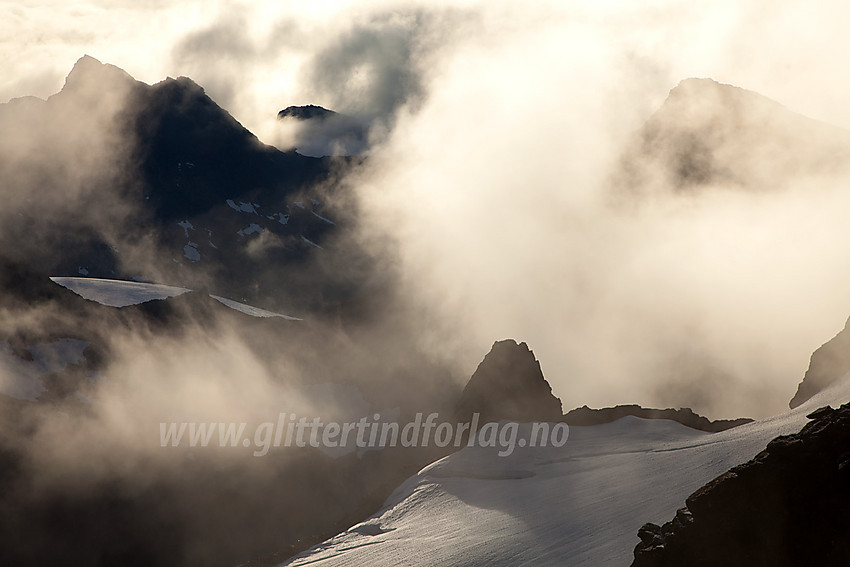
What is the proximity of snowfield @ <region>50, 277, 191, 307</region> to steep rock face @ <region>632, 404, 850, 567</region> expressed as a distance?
399ft

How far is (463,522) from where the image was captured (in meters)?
55.7

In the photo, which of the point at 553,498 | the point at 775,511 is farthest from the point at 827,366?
the point at 775,511

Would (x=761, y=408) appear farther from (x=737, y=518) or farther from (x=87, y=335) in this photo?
(x=737, y=518)

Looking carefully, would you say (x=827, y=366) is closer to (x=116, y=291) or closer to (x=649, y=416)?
(x=649, y=416)

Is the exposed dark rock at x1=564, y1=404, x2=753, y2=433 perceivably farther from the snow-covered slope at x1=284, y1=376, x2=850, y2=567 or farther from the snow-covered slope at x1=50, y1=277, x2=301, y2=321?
the snow-covered slope at x1=50, y1=277, x2=301, y2=321

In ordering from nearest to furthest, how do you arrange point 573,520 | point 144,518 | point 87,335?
point 573,520 → point 144,518 → point 87,335

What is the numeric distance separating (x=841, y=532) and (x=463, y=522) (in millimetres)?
30762

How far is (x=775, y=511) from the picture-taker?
30.3 m

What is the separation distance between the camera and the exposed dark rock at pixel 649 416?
7125 centimetres

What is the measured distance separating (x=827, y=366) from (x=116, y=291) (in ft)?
383

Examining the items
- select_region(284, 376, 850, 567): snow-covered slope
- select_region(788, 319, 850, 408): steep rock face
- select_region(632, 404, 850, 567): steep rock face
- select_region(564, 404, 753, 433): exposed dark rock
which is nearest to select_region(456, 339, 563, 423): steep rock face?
select_region(564, 404, 753, 433): exposed dark rock

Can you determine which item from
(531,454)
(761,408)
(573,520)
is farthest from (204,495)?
(761,408)

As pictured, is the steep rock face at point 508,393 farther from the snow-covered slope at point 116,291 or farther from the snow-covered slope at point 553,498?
the snow-covered slope at point 116,291

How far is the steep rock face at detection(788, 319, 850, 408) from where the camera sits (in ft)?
222
